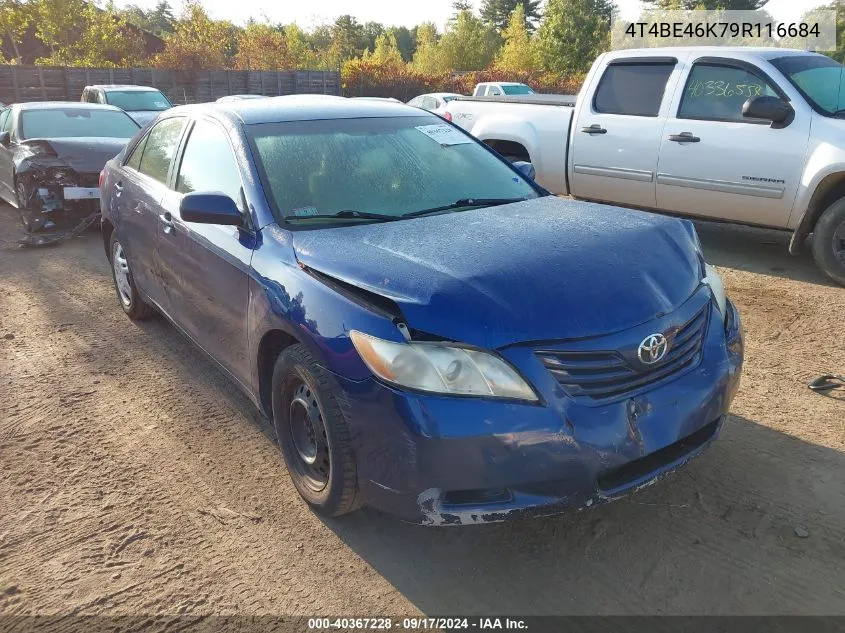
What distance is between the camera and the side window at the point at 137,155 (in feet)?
15.5

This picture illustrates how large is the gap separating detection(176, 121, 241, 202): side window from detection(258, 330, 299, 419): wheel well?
75 centimetres

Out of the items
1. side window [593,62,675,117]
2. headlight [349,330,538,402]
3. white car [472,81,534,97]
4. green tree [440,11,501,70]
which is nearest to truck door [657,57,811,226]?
side window [593,62,675,117]

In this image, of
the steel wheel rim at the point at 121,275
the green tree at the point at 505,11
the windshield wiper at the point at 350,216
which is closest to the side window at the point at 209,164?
the windshield wiper at the point at 350,216

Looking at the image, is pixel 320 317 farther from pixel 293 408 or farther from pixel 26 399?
pixel 26 399

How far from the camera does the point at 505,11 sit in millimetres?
83000

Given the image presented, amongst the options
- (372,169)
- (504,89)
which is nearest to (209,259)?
(372,169)

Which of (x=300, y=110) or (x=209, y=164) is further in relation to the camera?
(x=300, y=110)

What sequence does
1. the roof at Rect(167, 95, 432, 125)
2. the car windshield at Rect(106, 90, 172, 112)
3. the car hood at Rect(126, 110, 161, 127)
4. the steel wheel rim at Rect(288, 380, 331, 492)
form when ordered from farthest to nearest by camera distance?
the car windshield at Rect(106, 90, 172, 112)
the car hood at Rect(126, 110, 161, 127)
the roof at Rect(167, 95, 432, 125)
the steel wheel rim at Rect(288, 380, 331, 492)

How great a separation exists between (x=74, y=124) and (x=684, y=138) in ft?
25.4

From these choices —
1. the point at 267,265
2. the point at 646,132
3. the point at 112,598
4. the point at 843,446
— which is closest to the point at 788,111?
the point at 646,132

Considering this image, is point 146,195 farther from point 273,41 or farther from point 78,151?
point 273,41

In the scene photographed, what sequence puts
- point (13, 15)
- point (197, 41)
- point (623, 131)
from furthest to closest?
1. point (197, 41)
2. point (13, 15)
3. point (623, 131)

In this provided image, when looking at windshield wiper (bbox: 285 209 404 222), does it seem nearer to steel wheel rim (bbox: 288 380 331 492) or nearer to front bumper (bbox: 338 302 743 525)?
steel wheel rim (bbox: 288 380 331 492)

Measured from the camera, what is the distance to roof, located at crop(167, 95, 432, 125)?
363cm
